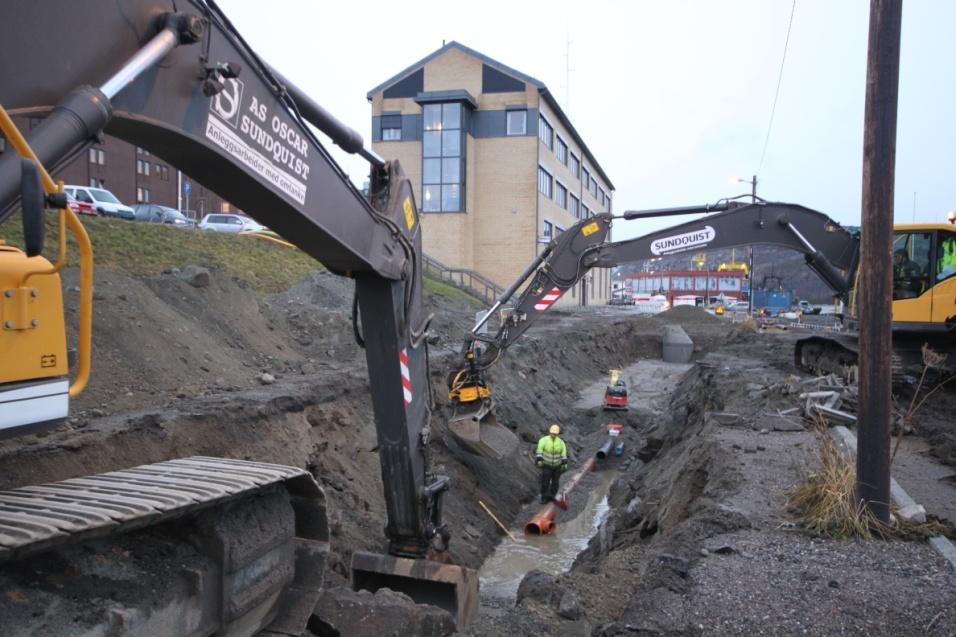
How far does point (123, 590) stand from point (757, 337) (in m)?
26.2

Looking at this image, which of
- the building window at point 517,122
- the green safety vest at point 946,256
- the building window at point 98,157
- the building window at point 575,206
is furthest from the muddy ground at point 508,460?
the building window at point 98,157

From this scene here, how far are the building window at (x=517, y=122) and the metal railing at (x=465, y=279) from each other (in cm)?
762

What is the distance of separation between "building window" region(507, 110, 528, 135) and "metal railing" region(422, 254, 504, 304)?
7.62 meters

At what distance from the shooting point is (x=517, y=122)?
37312mm

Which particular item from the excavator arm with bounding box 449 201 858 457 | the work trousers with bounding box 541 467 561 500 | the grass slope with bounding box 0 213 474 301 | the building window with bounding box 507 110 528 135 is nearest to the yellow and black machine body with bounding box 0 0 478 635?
the excavator arm with bounding box 449 201 858 457

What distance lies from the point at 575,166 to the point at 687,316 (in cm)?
1736

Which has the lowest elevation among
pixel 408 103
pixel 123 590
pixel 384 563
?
pixel 384 563

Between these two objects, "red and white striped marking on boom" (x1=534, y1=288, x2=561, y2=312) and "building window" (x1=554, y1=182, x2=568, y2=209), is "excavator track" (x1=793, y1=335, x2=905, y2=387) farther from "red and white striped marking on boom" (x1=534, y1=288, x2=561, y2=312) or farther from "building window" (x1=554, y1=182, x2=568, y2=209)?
"building window" (x1=554, y1=182, x2=568, y2=209)

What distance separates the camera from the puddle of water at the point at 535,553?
9.38 m

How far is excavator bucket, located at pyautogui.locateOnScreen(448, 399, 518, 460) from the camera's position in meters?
9.91

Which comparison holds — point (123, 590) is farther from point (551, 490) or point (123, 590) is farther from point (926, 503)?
point (551, 490)

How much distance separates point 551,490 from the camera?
40.1 feet

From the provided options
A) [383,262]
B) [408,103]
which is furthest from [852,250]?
[408,103]

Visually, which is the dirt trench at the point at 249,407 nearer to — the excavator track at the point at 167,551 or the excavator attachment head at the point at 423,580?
the excavator attachment head at the point at 423,580
